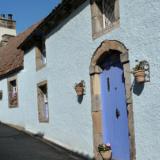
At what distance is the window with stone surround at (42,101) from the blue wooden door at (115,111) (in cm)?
519

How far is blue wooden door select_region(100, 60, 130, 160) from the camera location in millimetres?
9906

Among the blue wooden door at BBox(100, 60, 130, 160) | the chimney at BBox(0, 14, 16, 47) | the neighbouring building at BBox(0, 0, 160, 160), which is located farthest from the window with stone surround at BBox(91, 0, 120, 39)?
the chimney at BBox(0, 14, 16, 47)

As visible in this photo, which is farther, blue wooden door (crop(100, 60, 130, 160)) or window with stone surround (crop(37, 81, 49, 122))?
window with stone surround (crop(37, 81, 49, 122))

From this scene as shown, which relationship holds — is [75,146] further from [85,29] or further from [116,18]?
[116,18]

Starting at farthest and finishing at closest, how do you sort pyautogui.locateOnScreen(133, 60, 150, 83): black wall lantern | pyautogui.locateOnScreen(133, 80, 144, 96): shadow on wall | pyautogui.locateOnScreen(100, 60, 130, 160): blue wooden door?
pyautogui.locateOnScreen(100, 60, 130, 160): blue wooden door, pyautogui.locateOnScreen(133, 80, 144, 96): shadow on wall, pyautogui.locateOnScreen(133, 60, 150, 83): black wall lantern

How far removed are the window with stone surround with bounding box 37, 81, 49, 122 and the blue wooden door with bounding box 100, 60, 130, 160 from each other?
17.0 ft

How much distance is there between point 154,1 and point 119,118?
10.2ft

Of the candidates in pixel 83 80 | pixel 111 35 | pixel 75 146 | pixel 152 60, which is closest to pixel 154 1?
pixel 152 60

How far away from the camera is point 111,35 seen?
32.4ft

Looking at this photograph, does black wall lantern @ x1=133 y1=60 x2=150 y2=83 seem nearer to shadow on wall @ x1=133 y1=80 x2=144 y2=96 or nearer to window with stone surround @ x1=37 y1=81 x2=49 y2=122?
shadow on wall @ x1=133 y1=80 x2=144 y2=96

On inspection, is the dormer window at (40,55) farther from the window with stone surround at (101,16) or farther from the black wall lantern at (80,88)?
the window with stone surround at (101,16)

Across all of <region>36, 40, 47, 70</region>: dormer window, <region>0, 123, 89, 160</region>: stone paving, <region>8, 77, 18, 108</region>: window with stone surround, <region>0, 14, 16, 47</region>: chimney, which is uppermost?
<region>0, 14, 16, 47</region>: chimney

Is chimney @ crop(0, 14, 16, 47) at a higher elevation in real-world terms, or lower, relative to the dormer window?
higher

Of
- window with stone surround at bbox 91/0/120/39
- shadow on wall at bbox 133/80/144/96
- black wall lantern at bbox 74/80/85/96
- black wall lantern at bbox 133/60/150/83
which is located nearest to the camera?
black wall lantern at bbox 133/60/150/83
